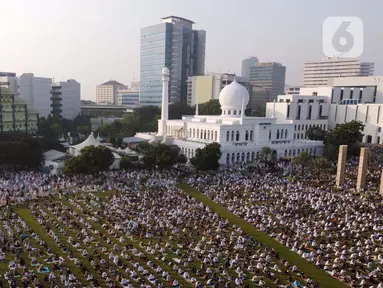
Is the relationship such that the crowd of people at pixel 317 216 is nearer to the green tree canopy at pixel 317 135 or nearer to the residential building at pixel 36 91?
the green tree canopy at pixel 317 135

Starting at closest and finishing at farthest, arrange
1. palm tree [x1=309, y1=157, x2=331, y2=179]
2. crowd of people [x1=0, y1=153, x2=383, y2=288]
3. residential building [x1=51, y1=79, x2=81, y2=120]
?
crowd of people [x1=0, y1=153, x2=383, y2=288] < palm tree [x1=309, y1=157, x2=331, y2=179] < residential building [x1=51, y1=79, x2=81, y2=120]

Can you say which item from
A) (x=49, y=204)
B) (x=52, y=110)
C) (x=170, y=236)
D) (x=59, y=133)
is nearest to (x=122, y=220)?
(x=170, y=236)

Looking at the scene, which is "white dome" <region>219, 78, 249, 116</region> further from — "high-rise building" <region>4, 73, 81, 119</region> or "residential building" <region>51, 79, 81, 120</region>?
"residential building" <region>51, 79, 81, 120</region>

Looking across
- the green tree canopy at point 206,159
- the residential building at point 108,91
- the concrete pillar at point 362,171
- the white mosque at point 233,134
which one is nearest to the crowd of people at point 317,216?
the concrete pillar at point 362,171

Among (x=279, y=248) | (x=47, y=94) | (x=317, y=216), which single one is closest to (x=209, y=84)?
(x=47, y=94)

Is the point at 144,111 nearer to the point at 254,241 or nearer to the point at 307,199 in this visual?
the point at 307,199

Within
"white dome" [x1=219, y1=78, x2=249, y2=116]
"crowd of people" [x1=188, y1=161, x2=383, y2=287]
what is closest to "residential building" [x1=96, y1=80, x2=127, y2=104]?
"white dome" [x1=219, y1=78, x2=249, y2=116]
